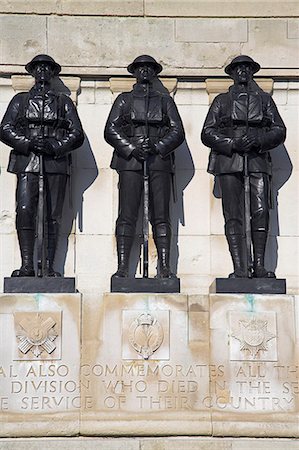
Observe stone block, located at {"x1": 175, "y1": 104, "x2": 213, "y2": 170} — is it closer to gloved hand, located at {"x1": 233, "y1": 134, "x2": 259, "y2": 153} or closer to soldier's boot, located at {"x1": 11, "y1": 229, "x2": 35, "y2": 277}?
gloved hand, located at {"x1": 233, "y1": 134, "x2": 259, "y2": 153}

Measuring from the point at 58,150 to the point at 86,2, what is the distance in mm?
2485

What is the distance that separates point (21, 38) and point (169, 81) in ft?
6.54

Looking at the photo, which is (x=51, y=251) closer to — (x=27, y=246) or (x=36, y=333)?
(x=27, y=246)

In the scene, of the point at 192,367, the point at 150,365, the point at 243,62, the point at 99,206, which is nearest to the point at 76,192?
the point at 99,206

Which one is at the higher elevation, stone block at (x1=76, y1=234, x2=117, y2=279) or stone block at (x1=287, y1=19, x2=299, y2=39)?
stone block at (x1=287, y1=19, x2=299, y2=39)

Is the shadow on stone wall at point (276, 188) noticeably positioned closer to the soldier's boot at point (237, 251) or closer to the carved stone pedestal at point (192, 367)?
the soldier's boot at point (237, 251)

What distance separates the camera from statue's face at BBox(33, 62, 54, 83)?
1404cm

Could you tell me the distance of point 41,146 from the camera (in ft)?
44.7

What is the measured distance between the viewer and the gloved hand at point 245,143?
1369 cm

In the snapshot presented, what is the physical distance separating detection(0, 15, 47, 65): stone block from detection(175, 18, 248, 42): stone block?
178cm

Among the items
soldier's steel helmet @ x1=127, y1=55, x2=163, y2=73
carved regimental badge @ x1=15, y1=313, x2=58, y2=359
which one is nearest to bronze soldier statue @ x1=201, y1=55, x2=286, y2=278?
soldier's steel helmet @ x1=127, y1=55, x2=163, y2=73

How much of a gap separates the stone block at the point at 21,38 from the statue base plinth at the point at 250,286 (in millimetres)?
3983

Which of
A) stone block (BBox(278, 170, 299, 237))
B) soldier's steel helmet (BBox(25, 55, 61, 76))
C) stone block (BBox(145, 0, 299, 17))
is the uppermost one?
stone block (BBox(145, 0, 299, 17))

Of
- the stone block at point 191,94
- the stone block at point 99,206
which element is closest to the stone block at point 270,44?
the stone block at point 191,94
